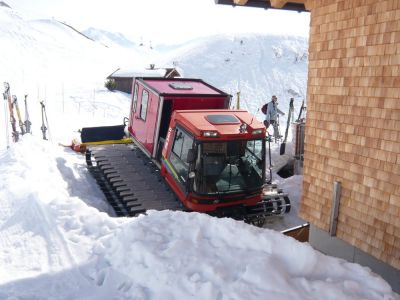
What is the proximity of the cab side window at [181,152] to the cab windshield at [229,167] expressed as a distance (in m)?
0.41

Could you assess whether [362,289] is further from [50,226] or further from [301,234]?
[50,226]

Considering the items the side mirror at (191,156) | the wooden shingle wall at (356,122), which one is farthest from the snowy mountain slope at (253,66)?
the wooden shingle wall at (356,122)

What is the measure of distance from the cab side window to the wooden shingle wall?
8.70 feet

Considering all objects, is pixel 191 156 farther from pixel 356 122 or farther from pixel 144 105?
pixel 144 105

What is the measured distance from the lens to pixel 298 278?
13.8 feet

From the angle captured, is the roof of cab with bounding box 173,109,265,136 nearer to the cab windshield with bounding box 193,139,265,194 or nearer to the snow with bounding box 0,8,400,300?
the cab windshield with bounding box 193,139,265,194

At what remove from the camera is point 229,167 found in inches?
323

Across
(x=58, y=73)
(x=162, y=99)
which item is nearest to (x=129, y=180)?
(x=162, y=99)

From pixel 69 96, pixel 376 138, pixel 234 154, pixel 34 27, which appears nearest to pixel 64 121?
pixel 69 96

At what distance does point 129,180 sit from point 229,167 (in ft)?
8.83

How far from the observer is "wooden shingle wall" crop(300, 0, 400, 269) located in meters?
5.00

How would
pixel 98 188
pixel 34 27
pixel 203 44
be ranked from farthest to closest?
pixel 34 27
pixel 203 44
pixel 98 188

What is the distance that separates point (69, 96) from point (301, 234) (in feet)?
84.8

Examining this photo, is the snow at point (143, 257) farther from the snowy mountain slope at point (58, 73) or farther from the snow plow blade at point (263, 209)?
the snowy mountain slope at point (58, 73)
